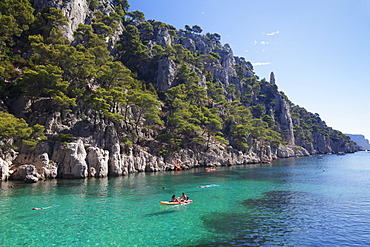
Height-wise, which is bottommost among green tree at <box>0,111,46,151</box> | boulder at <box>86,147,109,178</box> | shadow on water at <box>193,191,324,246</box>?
shadow on water at <box>193,191,324,246</box>

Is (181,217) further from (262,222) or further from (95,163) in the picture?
(95,163)

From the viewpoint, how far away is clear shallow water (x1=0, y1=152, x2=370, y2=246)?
17.0 metres

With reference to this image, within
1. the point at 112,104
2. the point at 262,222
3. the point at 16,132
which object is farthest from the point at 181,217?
the point at 112,104

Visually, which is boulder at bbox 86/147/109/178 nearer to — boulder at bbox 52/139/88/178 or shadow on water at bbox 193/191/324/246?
boulder at bbox 52/139/88/178

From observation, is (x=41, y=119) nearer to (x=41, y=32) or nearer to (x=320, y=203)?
(x=41, y=32)

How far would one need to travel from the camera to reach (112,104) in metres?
61.8

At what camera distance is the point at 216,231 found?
18438mm

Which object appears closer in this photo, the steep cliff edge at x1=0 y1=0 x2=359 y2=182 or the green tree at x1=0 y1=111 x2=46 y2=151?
the green tree at x1=0 y1=111 x2=46 y2=151

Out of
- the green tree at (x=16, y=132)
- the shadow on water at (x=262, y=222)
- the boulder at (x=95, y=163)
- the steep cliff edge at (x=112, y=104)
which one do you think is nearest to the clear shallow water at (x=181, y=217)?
the shadow on water at (x=262, y=222)

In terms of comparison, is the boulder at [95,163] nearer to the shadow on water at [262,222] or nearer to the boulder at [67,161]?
the boulder at [67,161]

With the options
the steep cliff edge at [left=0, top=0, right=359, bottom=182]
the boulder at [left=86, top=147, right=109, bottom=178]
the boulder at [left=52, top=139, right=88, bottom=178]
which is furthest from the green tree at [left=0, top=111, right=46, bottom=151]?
the boulder at [left=86, top=147, right=109, bottom=178]

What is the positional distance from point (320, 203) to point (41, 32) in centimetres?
8377

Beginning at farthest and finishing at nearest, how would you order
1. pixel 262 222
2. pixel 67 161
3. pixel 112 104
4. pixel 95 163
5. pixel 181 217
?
pixel 112 104 → pixel 95 163 → pixel 67 161 → pixel 181 217 → pixel 262 222

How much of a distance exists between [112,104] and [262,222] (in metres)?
50.5
